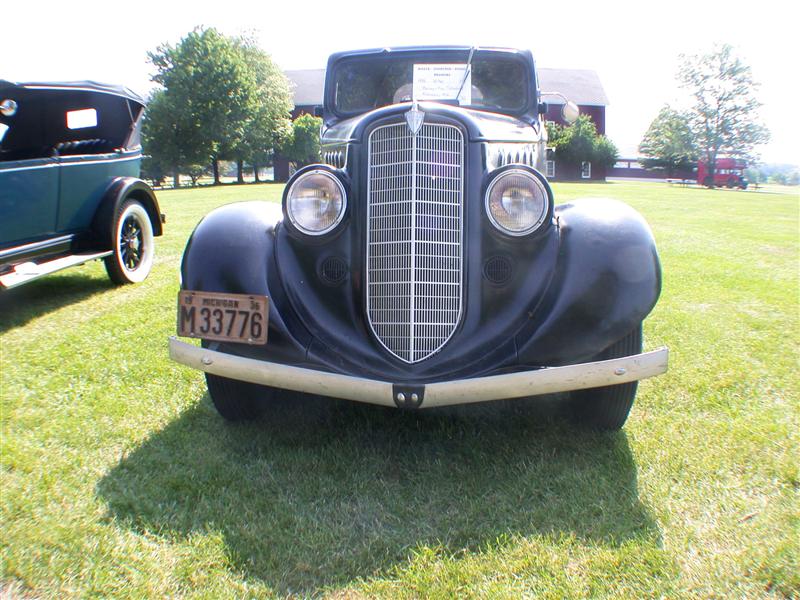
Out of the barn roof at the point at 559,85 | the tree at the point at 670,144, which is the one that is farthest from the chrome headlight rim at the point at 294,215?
the tree at the point at 670,144

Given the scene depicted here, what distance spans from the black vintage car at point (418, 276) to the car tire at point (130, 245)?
3435mm

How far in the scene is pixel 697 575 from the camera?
6.37 feet

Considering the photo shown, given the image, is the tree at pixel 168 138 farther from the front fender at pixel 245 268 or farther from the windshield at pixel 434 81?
the front fender at pixel 245 268

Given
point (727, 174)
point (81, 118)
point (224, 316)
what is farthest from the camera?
point (727, 174)

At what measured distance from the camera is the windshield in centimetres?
378

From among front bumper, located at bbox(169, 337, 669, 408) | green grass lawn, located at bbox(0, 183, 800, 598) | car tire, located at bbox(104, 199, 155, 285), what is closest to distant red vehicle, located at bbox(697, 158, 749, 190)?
car tire, located at bbox(104, 199, 155, 285)

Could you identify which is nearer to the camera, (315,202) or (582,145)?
(315,202)

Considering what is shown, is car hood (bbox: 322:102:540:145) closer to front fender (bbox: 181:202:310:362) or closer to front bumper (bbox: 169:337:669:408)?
front fender (bbox: 181:202:310:362)

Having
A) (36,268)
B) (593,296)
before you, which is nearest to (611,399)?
(593,296)

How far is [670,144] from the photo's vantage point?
53156mm

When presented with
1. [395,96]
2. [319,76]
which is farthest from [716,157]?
[395,96]

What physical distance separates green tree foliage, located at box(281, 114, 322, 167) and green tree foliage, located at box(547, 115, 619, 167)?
1587 centimetres

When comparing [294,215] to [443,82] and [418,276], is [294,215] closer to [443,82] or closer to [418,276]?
[418,276]

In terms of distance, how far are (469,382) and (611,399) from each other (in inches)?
33.7
